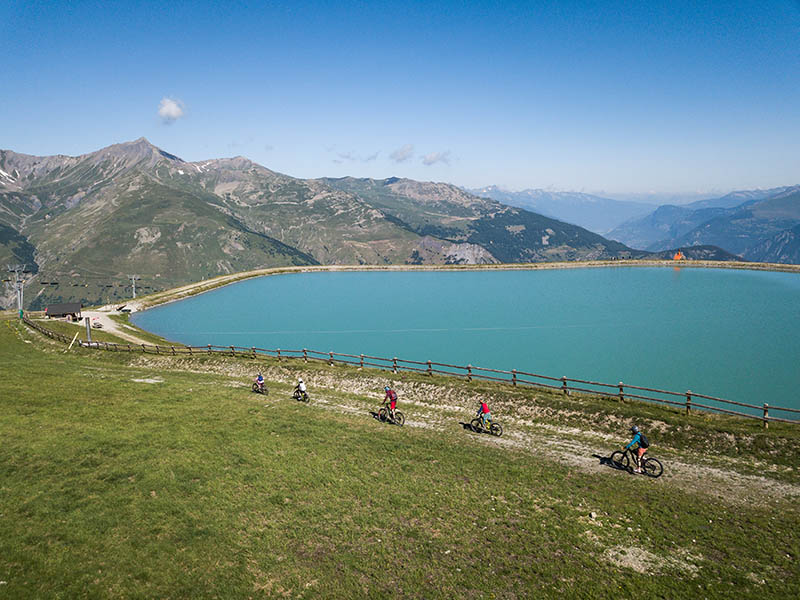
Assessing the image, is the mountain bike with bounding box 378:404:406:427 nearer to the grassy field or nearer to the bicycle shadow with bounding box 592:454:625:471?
the grassy field

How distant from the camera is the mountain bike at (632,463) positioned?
76.7ft

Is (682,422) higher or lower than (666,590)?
higher

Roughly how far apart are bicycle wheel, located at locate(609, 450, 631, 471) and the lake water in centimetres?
2766

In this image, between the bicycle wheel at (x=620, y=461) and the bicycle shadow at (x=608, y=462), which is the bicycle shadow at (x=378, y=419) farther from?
the bicycle wheel at (x=620, y=461)

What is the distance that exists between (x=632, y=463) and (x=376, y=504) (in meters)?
13.7

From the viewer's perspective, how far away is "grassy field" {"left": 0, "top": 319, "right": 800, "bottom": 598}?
15.2 m

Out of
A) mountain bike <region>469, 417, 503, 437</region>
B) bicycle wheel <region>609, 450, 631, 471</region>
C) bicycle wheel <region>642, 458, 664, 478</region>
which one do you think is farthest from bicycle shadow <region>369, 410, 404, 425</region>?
bicycle wheel <region>642, 458, 664, 478</region>

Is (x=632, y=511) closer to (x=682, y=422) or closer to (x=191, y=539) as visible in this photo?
(x=682, y=422)

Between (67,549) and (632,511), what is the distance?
70.3ft

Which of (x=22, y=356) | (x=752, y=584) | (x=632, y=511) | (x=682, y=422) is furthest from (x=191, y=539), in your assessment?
(x=22, y=356)

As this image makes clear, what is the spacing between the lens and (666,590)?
1484cm

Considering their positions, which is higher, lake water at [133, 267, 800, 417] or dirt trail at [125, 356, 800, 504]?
lake water at [133, 267, 800, 417]

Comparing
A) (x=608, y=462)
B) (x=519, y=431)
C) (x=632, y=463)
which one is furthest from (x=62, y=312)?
(x=632, y=463)

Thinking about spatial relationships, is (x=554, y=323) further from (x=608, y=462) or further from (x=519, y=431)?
(x=608, y=462)
